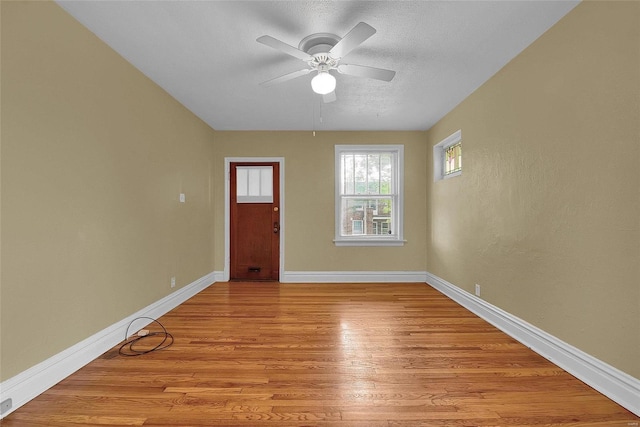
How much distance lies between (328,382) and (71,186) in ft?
7.41

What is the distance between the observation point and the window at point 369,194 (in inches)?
201

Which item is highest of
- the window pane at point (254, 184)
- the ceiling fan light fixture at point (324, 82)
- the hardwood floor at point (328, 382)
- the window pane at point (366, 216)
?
the ceiling fan light fixture at point (324, 82)

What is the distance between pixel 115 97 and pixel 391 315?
11.3 ft

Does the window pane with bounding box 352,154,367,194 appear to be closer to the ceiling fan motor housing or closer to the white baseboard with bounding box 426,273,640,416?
the white baseboard with bounding box 426,273,640,416

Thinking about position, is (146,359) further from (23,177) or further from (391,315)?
(391,315)

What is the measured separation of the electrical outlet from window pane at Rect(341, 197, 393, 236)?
162 inches

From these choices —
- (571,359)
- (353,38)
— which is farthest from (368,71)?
(571,359)

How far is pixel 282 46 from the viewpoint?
85.7 inches

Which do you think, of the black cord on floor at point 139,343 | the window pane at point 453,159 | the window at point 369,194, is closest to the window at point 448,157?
the window pane at point 453,159

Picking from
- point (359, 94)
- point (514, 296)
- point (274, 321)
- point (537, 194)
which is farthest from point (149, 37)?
point (514, 296)

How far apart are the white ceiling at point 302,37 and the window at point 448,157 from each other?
0.52 meters

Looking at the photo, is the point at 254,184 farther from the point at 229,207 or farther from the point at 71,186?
the point at 71,186

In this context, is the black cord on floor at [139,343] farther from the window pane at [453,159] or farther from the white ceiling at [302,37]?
the window pane at [453,159]

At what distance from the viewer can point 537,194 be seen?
243cm
